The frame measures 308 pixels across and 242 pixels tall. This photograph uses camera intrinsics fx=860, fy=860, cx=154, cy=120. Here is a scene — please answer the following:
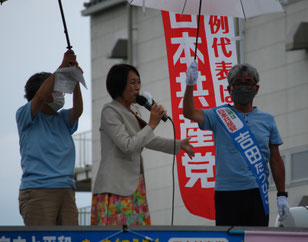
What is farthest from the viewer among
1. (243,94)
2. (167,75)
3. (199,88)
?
(167,75)

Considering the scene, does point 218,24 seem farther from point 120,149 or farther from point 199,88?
→ point 120,149

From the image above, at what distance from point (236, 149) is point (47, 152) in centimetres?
126

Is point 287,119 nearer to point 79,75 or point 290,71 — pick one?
point 290,71

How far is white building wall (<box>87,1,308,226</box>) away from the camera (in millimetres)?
16844

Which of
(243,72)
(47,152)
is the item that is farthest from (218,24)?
(47,152)

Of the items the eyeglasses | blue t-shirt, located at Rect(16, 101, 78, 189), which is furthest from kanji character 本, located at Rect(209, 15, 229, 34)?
blue t-shirt, located at Rect(16, 101, 78, 189)

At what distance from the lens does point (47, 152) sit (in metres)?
5.73

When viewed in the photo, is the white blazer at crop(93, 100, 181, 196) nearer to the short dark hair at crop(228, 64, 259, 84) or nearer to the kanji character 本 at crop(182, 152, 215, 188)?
the short dark hair at crop(228, 64, 259, 84)

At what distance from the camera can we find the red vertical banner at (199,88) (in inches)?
324

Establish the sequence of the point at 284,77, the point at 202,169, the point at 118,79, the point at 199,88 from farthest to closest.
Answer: the point at 284,77 < the point at 199,88 < the point at 202,169 < the point at 118,79

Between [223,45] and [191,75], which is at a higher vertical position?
[223,45]

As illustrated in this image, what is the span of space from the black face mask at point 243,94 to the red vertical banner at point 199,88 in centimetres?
237

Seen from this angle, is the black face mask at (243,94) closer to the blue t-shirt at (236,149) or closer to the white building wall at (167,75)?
the blue t-shirt at (236,149)

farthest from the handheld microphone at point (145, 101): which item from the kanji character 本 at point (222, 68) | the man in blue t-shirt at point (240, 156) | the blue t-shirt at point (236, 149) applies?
the kanji character 本 at point (222, 68)
